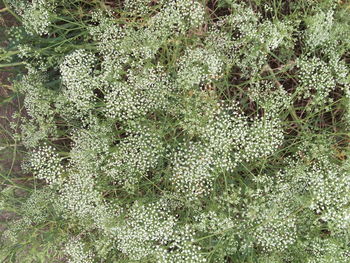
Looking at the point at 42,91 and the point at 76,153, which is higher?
the point at 42,91

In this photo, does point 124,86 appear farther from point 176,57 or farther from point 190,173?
point 190,173

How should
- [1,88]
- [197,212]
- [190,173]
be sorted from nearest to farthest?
1. [190,173]
2. [197,212]
3. [1,88]

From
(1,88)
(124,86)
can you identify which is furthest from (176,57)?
(1,88)

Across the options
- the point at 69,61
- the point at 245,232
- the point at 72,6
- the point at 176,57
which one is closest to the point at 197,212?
the point at 245,232

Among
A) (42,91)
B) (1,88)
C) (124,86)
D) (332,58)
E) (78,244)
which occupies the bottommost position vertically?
(78,244)

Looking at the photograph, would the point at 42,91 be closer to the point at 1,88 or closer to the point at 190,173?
the point at 1,88

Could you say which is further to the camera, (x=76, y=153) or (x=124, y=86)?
(x=76, y=153)

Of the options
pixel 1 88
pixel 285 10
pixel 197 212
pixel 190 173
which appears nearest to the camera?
pixel 190 173
